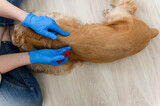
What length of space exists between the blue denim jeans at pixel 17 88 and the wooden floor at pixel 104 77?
180 mm

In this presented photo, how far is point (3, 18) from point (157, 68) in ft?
6.05

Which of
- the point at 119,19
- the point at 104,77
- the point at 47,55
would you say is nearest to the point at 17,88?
the point at 47,55

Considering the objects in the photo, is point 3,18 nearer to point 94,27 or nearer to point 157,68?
point 94,27

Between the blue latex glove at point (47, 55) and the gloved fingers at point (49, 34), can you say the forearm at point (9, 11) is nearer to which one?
the gloved fingers at point (49, 34)

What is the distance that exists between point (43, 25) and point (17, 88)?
0.70 meters

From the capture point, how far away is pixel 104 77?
148 cm

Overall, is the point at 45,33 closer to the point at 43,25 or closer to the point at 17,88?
the point at 43,25

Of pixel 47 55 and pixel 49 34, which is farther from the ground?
pixel 49 34

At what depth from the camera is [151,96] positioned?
1464 mm

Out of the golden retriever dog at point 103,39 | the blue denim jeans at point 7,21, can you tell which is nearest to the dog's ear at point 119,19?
the golden retriever dog at point 103,39

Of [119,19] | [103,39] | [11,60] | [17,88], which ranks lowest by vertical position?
[17,88]

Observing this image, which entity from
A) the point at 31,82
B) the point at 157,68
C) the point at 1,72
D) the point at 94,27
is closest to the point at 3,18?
the point at 1,72

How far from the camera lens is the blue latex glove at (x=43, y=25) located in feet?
3.70

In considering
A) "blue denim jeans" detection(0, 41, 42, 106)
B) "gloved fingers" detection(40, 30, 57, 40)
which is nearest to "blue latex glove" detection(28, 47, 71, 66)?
"gloved fingers" detection(40, 30, 57, 40)
